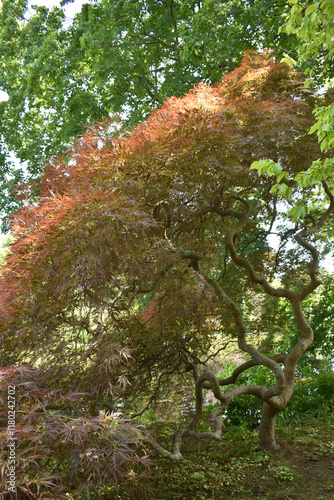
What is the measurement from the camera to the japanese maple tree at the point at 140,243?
9.69 feet

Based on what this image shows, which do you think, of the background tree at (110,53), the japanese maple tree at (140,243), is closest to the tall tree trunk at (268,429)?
the japanese maple tree at (140,243)

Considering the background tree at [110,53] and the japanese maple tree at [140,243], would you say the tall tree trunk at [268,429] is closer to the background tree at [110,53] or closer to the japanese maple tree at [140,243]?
the japanese maple tree at [140,243]

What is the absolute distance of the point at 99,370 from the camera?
3090 millimetres

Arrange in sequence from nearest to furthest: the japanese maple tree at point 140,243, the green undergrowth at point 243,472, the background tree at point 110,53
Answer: the japanese maple tree at point 140,243, the green undergrowth at point 243,472, the background tree at point 110,53

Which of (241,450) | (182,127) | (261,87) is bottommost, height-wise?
(241,450)

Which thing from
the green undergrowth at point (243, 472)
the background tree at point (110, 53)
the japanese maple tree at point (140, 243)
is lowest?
the green undergrowth at point (243, 472)

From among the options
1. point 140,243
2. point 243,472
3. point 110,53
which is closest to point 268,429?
point 243,472

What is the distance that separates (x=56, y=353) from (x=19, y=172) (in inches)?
305

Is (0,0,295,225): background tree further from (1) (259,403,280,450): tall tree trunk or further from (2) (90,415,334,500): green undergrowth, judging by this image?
(2) (90,415,334,500): green undergrowth

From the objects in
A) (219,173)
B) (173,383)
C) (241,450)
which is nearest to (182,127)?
(219,173)

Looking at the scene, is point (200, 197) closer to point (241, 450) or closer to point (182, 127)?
point (182, 127)

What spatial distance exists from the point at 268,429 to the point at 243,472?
2.25ft

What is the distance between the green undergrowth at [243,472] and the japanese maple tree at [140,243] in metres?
0.37

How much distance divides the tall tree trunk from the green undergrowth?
0.12 m
